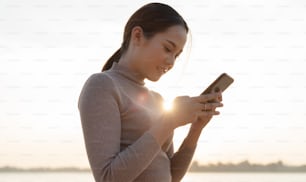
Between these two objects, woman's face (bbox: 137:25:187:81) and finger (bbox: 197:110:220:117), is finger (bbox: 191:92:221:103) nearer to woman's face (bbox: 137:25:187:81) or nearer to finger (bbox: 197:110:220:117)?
finger (bbox: 197:110:220:117)

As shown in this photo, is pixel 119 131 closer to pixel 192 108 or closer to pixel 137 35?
pixel 192 108

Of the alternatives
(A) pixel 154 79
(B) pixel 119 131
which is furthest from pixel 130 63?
(B) pixel 119 131

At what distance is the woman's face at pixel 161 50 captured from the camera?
1919 mm

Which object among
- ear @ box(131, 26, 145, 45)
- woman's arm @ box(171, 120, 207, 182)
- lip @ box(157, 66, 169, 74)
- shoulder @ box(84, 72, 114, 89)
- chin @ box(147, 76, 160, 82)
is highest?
ear @ box(131, 26, 145, 45)

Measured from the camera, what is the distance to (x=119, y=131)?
180 cm

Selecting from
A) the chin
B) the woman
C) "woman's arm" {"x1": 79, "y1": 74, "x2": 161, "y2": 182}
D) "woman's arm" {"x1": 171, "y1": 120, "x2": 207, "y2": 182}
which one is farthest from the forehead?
"woman's arm" {"x1": 171, "y1": 120, "x2": 207, "y2": 182}

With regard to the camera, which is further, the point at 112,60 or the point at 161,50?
the point at 112,60

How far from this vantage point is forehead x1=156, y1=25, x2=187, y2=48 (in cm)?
193

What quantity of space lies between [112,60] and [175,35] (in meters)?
0.32

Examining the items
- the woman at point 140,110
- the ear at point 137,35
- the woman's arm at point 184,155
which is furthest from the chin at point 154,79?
the woman's arm at point 184,155

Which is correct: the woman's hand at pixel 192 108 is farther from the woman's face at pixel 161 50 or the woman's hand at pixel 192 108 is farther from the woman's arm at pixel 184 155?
the woman's arm at pixel 184 155

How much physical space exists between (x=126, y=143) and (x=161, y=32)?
1.24 ft

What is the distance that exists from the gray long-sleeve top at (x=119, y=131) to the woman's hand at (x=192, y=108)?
94 mm

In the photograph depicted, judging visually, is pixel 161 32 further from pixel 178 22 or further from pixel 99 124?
pixel 99 124
